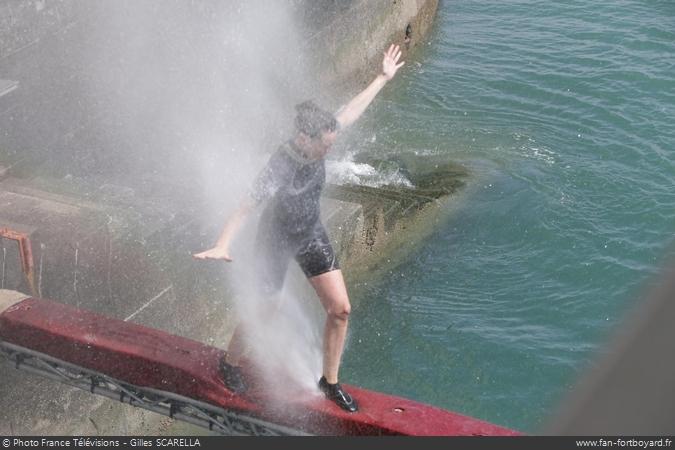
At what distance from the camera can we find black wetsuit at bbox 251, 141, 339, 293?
5898 millimetres

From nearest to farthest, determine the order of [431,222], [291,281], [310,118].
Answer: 1. [310,118]
2. [291,281]
3. [431,222]

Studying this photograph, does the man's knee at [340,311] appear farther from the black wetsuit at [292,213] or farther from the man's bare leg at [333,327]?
the black wetsuit at [292,213]

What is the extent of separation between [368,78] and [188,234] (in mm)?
11204

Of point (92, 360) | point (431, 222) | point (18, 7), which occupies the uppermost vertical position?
point (18, 7)

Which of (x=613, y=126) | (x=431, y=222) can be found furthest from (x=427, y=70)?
(x=431, y=222)

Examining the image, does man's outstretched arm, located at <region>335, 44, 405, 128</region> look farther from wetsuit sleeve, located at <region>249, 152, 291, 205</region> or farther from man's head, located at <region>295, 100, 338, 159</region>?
wetsuit sleeve, located at <region>249, 152, 291, 205</region>

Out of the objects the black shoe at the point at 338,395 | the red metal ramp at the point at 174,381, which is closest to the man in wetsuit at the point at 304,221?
the black shoe at the point at 338,395

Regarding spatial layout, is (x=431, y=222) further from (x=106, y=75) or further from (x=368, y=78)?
(x=368, y=78)

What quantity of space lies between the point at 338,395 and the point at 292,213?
1407mm

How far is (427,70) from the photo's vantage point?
19.8 m

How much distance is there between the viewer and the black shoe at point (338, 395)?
620 cm

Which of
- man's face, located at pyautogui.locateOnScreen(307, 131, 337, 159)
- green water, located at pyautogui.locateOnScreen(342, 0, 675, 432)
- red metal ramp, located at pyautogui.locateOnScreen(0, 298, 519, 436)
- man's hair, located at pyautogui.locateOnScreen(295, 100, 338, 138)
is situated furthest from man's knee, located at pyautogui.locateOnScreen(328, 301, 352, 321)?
green water, located at pyautogui.locateOnScreen(342, 0, 675, 432)

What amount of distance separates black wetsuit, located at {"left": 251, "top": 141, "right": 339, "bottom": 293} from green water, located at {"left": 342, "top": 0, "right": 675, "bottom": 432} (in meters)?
2.57

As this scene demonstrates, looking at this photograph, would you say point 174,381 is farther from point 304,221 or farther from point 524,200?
point 524,200
